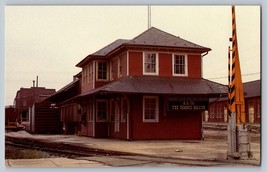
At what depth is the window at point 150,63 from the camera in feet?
34.9

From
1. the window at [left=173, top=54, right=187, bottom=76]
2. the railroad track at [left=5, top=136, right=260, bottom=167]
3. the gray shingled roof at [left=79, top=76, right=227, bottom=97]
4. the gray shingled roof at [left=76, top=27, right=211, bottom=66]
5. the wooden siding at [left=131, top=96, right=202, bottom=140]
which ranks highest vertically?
the gray shingled roof at [left=76, top=27, right=211, bottom=66]

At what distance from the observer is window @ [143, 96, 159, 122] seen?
10.9 m

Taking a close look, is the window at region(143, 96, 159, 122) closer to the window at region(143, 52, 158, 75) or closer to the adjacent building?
the window at region(143, 52, 158, 75)

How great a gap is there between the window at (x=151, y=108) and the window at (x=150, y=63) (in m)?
0.57

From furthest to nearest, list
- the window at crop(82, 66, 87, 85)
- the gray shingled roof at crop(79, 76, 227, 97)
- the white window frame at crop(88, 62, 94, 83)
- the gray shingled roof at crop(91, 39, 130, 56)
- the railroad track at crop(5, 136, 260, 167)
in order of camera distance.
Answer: the gray shingled roof at crop(79, 76, 227, 97) → the white window frame at crop(88, 62, 94, 83) → the window at crop(82, 66, 87, 85) → the gray shingled roof at crop(91, 39, 130, 56) → the railroad track at crop(5, 136, 260, 167)

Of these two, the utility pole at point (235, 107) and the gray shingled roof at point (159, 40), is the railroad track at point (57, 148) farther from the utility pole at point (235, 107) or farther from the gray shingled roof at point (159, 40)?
the gray shingled roof at point (159, 40)

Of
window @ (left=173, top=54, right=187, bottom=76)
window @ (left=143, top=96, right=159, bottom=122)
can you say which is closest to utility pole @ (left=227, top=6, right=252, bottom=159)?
window @ (left=173, top=54, right=187, bottom=76)

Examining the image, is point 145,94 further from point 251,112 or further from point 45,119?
point 251,112

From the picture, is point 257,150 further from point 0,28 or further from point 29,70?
point 0,28

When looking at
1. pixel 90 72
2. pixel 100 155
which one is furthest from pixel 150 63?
pixel 100 155

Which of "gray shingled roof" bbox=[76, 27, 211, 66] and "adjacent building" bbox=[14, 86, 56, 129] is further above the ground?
"gray shingled roof" bbox=[76, 27, 211, 66]

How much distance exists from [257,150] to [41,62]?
3510 millimetres

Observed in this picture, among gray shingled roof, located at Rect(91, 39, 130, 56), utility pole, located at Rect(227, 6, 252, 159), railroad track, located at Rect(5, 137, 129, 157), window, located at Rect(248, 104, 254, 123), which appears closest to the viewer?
window, located at Rect(248, 104, 254, 123)

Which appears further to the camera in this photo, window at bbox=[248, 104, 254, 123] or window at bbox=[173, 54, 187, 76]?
window at bbox=[173, 54, 187, 76]
